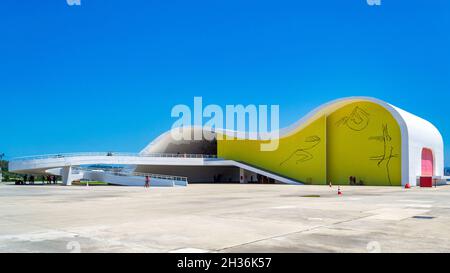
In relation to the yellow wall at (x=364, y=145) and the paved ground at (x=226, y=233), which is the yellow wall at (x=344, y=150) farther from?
the paved ground at (x=226, y=233)

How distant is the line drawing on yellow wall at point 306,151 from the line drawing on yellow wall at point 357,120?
398 centimetres

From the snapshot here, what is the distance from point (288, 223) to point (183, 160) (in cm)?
4281

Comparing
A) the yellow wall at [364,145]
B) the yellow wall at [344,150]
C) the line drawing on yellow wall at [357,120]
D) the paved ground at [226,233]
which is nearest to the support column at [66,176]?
the yellow wall at [344,150]

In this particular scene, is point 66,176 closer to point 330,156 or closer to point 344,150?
point 330,156

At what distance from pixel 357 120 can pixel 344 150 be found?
13.1 ft

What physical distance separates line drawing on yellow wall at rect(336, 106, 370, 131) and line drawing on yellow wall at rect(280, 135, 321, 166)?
398 centimetres

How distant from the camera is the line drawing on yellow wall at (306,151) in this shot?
5025cm

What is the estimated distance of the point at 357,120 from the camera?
4766cm
